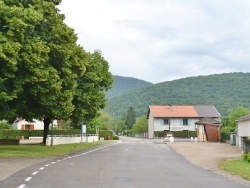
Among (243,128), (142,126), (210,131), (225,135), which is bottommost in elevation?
(225,135)

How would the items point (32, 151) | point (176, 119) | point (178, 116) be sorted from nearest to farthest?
point (32, 151) → point (178, 116) → point (176, 119)

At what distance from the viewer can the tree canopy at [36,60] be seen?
2583 centimetres

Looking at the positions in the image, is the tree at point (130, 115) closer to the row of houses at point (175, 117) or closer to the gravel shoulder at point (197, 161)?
the row of houses at point (175, 117)

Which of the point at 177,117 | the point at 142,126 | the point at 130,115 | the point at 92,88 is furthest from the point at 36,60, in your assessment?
the point at 130,115

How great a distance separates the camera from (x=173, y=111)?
106 m

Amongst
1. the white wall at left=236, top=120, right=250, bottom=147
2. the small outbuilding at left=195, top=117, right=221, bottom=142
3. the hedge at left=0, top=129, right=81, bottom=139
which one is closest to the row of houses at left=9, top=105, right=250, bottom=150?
the hedge at left=0, top=129, right=81, bottom=139

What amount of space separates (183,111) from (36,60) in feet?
270

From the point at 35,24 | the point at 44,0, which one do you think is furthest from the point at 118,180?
the point at 44,0

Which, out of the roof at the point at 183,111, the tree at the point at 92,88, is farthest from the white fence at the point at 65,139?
the roof at the point at 183,111

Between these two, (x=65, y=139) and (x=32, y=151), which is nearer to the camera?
(x=32, y=151)

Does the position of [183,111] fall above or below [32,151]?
above

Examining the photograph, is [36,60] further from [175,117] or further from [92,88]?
[175,117]

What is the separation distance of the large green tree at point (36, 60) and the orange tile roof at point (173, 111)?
7201 centimetres

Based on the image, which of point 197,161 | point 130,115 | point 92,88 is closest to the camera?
point 197,161
